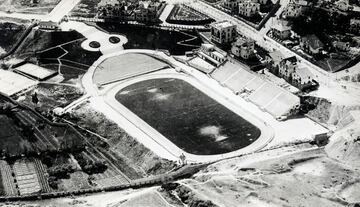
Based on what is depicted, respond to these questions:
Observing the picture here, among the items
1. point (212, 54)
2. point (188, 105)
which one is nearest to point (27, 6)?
point (212, 54)

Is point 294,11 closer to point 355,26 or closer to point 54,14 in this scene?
point 355,26

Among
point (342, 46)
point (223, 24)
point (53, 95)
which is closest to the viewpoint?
point (53, 95)

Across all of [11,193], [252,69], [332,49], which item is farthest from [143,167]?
[332,49]

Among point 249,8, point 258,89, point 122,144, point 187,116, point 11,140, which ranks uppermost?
point 249,8

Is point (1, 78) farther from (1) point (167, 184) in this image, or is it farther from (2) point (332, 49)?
(2) point (332, 49)

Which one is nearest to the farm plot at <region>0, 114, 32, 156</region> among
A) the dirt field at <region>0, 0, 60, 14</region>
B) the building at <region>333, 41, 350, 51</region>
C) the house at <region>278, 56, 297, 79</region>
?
the house at <region>278, 56, 297, 79</region>

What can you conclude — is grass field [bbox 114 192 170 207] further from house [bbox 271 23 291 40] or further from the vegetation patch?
house [bbox 271 23 291 40]

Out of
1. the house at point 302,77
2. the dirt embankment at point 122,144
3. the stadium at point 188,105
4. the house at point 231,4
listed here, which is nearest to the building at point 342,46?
the house at point 302,77

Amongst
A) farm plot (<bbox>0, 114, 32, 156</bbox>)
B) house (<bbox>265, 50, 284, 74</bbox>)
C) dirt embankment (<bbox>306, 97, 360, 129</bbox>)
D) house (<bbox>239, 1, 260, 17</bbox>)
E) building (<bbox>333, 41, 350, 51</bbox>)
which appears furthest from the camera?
house (<bbox>239, 1, 260, 17</bbox>)
